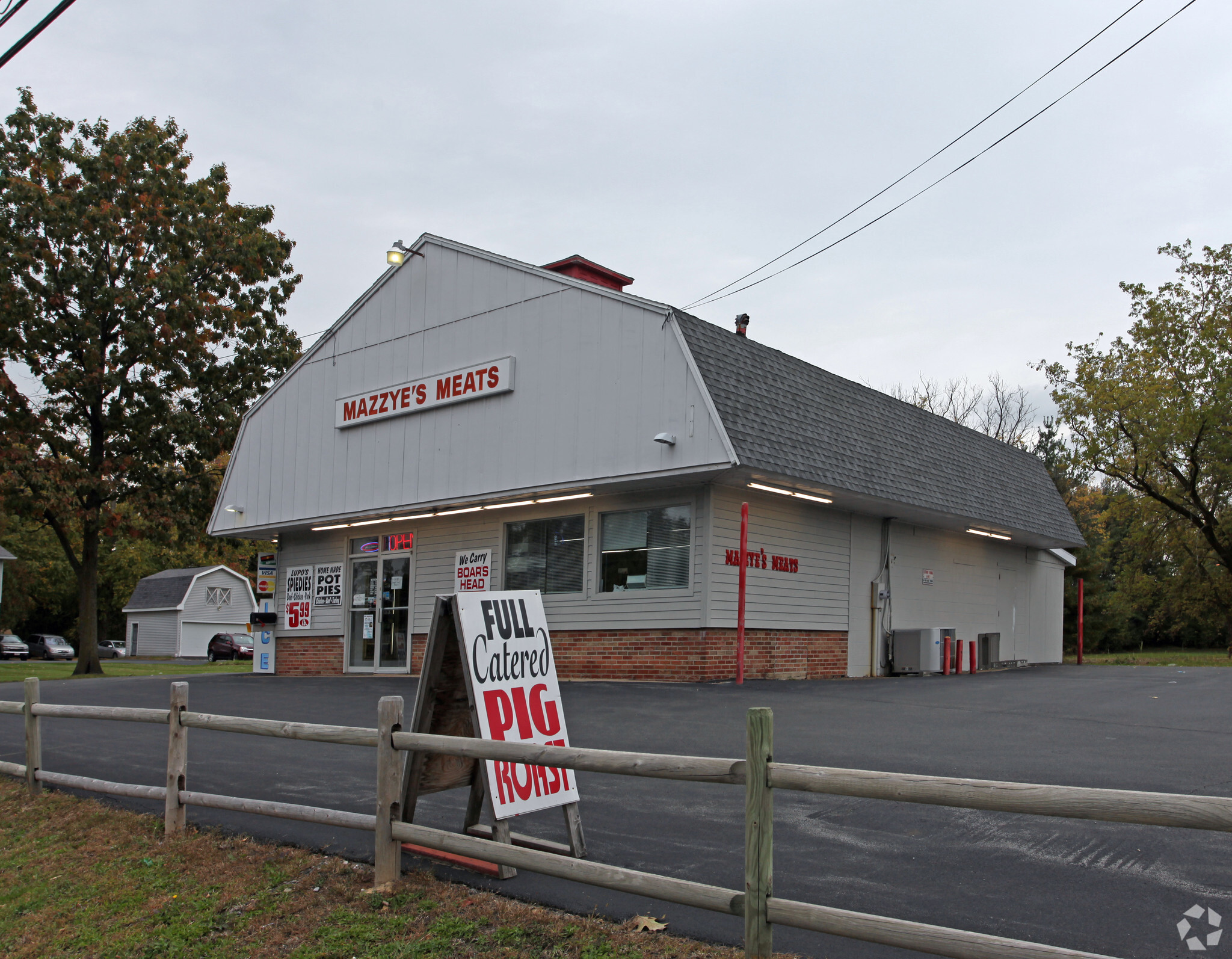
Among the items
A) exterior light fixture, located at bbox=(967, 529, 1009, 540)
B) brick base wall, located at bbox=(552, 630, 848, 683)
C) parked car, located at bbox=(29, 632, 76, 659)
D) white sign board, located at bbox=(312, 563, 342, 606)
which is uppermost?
exterior light fixture, located at bbox=(967, 529, 1009, 540)

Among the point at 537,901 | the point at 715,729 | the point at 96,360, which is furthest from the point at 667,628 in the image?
the point at 96,360

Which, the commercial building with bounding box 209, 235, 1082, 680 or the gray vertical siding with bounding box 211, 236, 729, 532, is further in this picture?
the commercial building with bounding box 209, 235, 1082, 680

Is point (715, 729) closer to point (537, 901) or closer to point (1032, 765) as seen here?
point (1032, 765)

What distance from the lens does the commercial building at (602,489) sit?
15711mm

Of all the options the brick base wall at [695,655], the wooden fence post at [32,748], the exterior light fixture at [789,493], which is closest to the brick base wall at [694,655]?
the brick base wall at [695,655]

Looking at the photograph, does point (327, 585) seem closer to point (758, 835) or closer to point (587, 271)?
point (587, 271)

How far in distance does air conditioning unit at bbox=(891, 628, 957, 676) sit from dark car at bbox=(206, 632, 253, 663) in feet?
135

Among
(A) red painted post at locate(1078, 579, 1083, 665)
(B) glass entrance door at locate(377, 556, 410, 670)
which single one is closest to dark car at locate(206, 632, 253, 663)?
(B) glass entrance door at locate(377, 556, 410, 670)

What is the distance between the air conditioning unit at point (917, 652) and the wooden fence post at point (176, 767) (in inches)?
579

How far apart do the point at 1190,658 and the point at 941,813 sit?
33.4 meters

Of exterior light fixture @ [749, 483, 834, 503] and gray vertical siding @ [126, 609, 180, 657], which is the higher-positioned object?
exterior light fixture @ [749, 483, 834, 503]

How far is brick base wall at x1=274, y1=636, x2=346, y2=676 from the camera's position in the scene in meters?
22.2

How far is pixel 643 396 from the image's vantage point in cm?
1562

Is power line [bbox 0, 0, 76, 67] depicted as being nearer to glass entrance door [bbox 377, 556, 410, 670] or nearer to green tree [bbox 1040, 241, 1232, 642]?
glass entrance door [bbox 377, 556, 410, 670]
